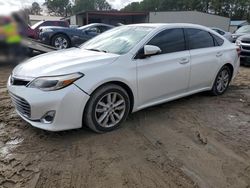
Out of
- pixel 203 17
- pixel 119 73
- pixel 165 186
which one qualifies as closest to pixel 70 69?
pixel 119 73

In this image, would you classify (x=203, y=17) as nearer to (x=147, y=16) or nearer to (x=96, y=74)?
(x=147, y=16)

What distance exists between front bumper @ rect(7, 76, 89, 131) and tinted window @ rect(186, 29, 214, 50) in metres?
2.43

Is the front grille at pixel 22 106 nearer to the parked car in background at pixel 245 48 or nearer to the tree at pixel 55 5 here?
the tree at pixel 55 5

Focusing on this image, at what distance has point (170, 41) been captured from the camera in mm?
4383

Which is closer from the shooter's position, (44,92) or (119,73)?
(44,92)

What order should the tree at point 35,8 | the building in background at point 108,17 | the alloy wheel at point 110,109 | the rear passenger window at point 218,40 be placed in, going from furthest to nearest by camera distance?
the building in background at point 108,17 → the rear passenger window at point 218,40 → the alloy wheel at point 110,109 → the tree at point 35,8

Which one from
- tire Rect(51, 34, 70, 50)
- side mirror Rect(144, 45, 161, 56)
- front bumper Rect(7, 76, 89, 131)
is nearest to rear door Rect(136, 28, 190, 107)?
side mirror Rect(144, 45, 161, 56)

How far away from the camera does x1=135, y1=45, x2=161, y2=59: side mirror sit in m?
3.79

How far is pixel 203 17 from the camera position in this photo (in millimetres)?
34156

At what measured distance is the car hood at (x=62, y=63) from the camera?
128 inches

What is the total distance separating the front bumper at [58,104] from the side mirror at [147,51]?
3.57ft

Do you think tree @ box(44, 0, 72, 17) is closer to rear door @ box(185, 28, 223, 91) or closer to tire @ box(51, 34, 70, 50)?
tire @ box(51, 34, 70, 50)

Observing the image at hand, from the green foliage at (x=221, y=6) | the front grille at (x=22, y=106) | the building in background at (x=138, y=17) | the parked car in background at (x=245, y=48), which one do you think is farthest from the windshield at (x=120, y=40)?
the green foliage at (x=221, y=6)

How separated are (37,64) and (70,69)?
515 mm
